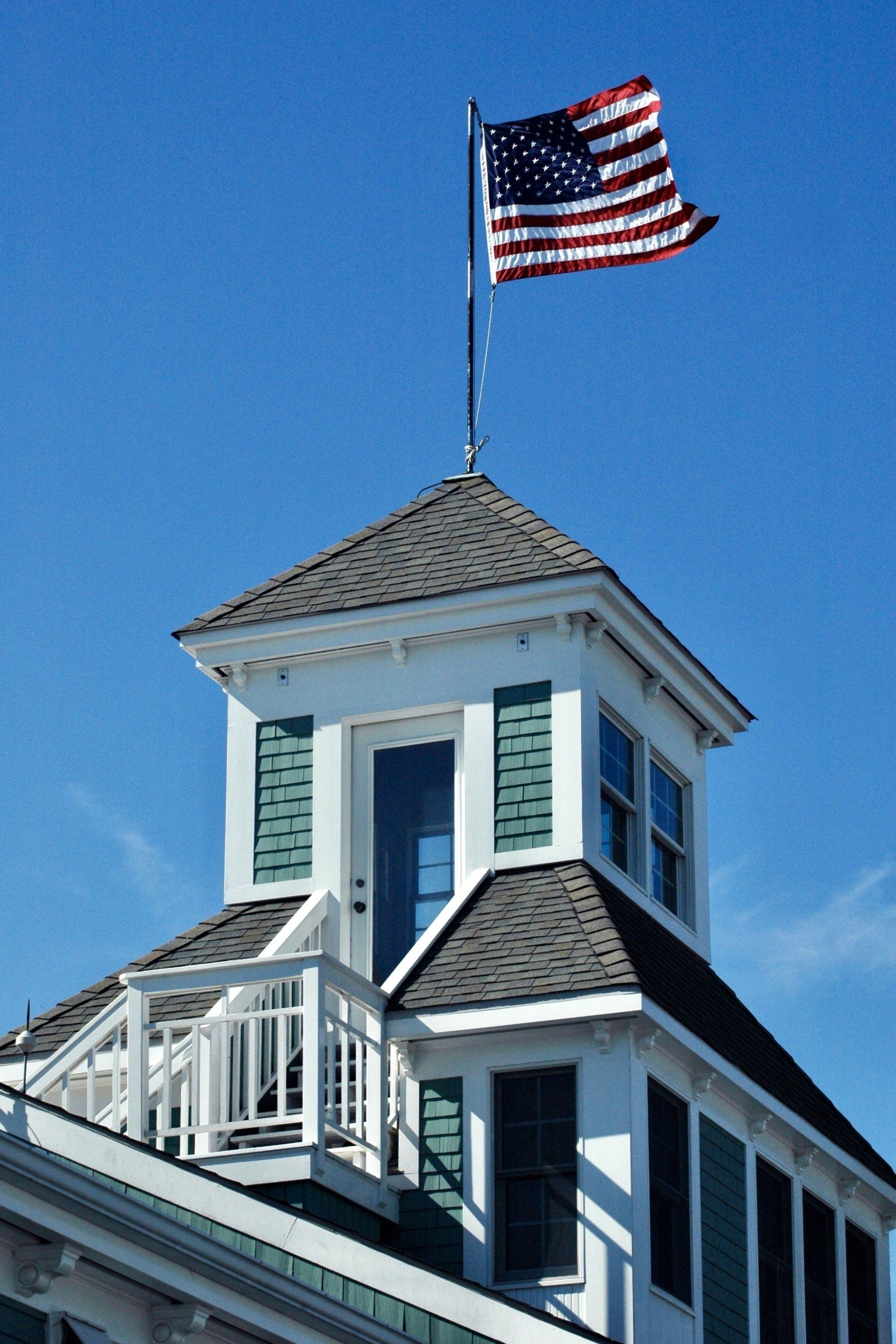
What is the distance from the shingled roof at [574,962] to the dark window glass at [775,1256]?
561mm

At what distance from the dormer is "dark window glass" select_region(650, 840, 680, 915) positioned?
3 cm

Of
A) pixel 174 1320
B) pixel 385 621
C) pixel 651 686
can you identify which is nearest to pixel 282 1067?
pixel 174 1320

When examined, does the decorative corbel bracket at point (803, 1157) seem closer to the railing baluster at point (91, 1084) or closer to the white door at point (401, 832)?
the white door at point (401, 832)

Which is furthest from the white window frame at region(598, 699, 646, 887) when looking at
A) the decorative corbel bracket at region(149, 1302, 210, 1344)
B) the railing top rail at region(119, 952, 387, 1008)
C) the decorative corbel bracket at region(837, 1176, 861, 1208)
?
the decorative corbel bracket at region(149, 1302, 210, 1344)

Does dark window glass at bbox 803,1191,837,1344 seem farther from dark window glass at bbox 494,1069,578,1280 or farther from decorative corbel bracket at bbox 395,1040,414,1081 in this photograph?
decorative corbel bracket at bbox 395,1040,414,1081

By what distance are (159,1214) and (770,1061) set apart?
317 inches

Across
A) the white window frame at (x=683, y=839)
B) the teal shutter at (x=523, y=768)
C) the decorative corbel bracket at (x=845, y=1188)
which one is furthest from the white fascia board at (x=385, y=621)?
the decorative corbel bracket at (x=845, y=1188)

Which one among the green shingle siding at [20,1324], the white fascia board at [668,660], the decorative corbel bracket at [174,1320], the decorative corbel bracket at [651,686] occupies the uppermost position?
the white fascia board at [668,660]

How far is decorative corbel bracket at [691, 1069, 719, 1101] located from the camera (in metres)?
16.1

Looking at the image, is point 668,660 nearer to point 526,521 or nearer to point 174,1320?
point 526,521

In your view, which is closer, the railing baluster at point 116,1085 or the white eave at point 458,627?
the railing baluster at point 116,1085

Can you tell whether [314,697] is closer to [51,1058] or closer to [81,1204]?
[51,1058]

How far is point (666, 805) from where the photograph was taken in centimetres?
1917

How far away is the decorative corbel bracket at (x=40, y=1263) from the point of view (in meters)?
10.8
